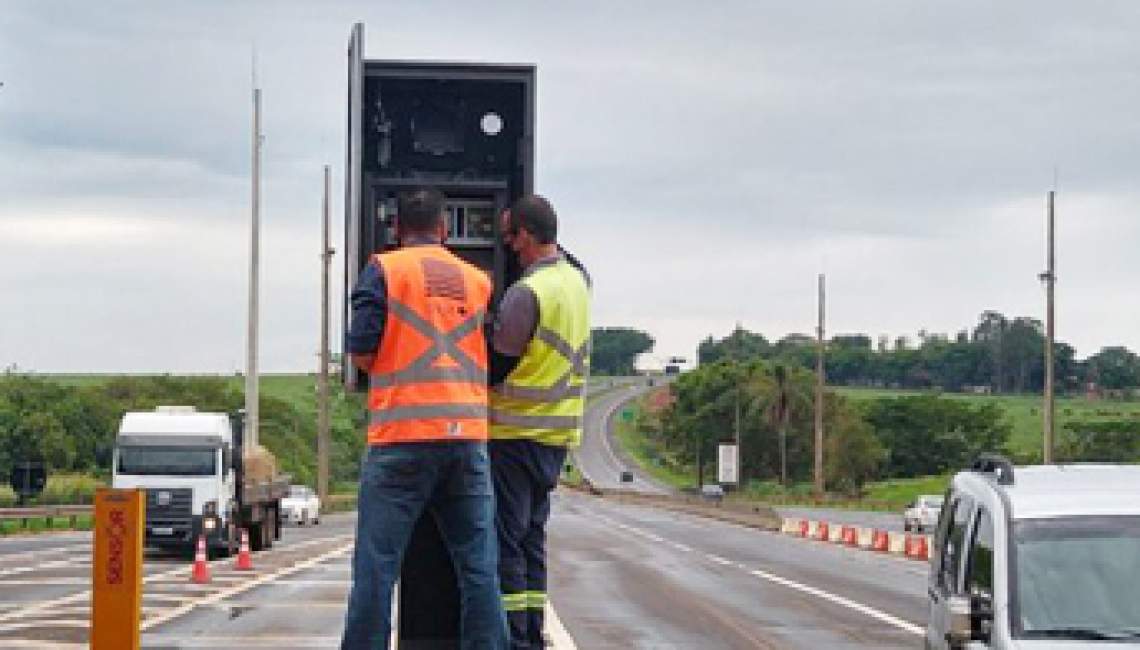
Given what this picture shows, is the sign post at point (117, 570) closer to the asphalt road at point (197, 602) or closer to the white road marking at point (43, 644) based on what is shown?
the white road marking at point (43, 644)

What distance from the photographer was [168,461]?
122 ft

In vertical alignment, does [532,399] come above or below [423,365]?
below

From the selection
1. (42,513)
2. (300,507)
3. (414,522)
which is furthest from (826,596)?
(300,507)

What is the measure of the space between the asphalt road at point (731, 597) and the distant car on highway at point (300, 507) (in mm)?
23131

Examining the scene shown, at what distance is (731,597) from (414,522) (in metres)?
17.0

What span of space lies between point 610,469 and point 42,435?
300ft

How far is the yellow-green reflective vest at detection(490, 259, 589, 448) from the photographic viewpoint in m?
8.66

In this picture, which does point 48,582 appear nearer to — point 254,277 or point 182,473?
point 182,473

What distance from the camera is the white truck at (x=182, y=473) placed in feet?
120

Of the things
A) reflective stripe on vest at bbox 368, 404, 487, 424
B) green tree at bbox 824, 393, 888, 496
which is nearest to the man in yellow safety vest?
reflective stripe on vest at bbox 368, 404, 487, 424

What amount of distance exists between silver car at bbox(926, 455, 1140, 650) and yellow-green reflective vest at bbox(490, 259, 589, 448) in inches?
77.2

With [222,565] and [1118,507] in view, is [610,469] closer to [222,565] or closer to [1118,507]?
[222,565]

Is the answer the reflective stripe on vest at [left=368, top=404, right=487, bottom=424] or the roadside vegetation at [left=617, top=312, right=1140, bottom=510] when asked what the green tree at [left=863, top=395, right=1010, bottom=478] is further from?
the reflective stripe on vest at [left=368, top=404, right=487, bottom=424]

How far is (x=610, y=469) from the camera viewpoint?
179250mm
